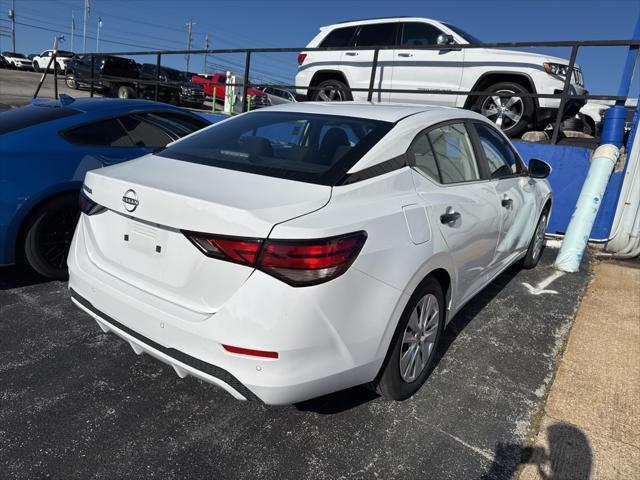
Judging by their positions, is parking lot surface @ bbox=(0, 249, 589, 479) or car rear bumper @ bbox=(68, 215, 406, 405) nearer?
car rear bumper @ bbox=(68, 215, 406, 405)

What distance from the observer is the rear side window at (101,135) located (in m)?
3.99

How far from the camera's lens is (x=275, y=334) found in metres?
1.87

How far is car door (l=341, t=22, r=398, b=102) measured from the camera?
8508mm

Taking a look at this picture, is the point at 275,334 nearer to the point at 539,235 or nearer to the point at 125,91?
the point at 539,235

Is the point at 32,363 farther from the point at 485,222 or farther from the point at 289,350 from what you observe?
the point at 485,222

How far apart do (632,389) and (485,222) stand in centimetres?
137

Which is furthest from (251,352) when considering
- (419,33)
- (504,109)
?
(419,33)

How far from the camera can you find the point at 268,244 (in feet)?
6.07

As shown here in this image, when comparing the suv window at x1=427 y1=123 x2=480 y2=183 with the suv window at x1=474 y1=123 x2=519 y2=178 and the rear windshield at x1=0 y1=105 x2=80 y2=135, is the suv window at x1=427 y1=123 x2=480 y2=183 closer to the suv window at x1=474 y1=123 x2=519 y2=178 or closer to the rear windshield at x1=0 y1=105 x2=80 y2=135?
the suv window at x1=474 y1=123 x2=519 y2=178

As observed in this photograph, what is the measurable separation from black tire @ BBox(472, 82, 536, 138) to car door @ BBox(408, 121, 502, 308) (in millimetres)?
4460

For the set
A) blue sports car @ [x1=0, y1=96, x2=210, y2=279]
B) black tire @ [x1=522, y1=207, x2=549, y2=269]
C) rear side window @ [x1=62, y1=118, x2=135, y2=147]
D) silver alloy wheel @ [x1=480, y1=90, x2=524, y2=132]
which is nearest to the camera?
blue sports car @ [x1=0, y1=96, x2=210, y2=279]

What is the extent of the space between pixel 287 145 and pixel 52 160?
6.82 feet

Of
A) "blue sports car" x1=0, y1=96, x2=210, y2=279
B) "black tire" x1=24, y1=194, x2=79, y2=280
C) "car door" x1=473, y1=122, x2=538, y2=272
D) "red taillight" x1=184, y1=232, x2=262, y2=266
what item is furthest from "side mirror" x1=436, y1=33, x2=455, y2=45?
"red taillight" x1=184, y1=232, x2=262, y2=266

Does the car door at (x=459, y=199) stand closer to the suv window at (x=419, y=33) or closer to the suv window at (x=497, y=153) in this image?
the suv window at (x=497, y=153)
